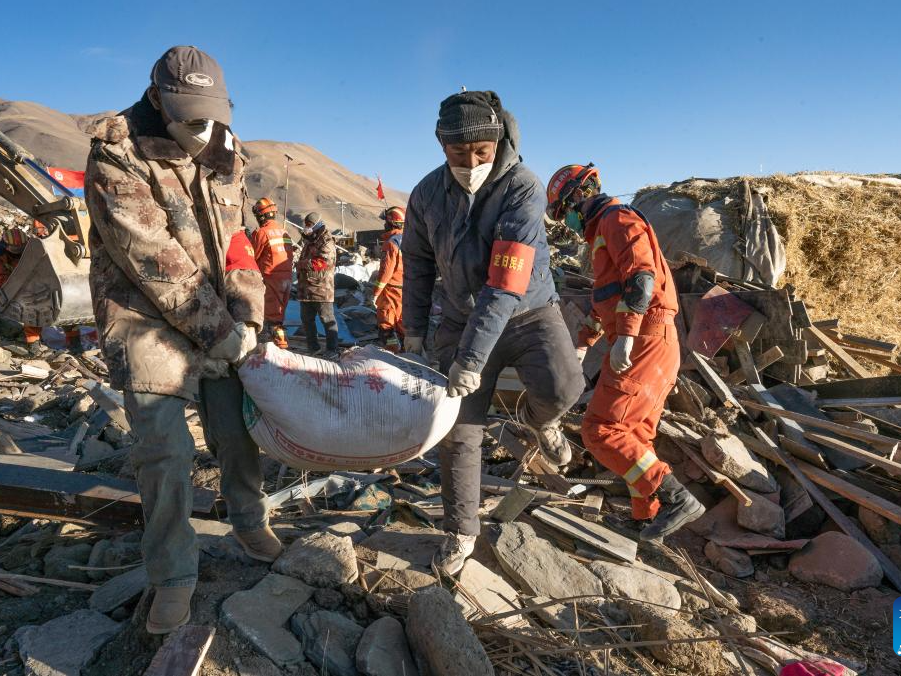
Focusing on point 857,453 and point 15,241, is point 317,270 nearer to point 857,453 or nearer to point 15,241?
point 15,241

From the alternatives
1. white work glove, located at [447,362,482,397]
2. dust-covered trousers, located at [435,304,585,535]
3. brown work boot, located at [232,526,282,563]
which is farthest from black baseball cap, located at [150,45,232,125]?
brown work boot, located at [232,526,282,563]

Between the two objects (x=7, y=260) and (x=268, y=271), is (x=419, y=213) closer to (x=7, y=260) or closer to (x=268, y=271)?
(x=268, y=271)

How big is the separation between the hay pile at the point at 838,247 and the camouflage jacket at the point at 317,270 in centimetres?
527

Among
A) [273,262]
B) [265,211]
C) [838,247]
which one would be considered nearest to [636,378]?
[273,262]

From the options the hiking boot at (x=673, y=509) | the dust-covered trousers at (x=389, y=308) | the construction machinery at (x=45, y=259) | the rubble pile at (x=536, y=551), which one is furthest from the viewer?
the dust-covered trousers at (x=389, y=308)

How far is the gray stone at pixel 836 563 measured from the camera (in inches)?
131

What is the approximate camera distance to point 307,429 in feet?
6.77

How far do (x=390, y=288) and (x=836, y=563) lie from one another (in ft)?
19.2

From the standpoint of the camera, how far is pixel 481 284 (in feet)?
8.50

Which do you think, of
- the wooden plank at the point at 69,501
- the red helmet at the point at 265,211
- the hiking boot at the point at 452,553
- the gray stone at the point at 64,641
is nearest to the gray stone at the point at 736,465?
the hiking boot at the point at 452,553

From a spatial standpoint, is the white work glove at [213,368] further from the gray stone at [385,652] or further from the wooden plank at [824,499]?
the wooden plank at [824,499]

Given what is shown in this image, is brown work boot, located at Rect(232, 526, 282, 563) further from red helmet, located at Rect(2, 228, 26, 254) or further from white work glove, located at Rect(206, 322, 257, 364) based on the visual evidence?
red helmet, located at Rect(2, 228, 26, 254)

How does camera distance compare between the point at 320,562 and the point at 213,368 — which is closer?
the point at 213,368

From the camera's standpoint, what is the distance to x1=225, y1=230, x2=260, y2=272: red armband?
2350mm
